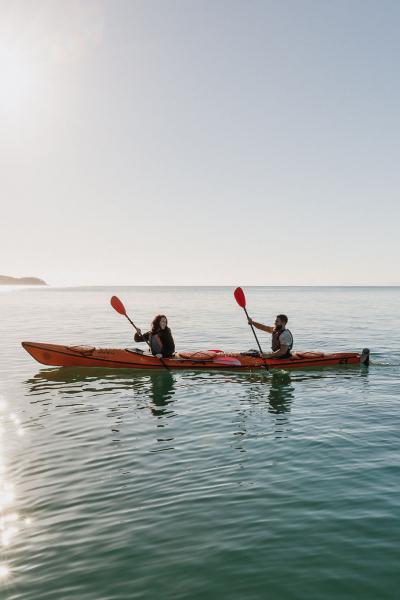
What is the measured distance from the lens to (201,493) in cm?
651

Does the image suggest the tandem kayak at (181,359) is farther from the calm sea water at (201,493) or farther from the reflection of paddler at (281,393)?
the calm sea water at (201,493)

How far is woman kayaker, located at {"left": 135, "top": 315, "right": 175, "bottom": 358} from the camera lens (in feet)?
50.3

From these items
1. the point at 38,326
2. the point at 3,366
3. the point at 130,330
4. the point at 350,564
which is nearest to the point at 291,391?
the point at 350,564

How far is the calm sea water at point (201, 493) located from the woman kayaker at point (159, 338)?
2.42 m

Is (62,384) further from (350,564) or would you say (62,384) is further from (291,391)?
(350,564)

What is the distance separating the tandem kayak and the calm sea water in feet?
7.32

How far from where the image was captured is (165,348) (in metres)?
15.9

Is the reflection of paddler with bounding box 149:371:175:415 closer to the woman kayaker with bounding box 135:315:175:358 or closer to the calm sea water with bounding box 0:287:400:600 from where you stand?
the calm sea water with bounding box 0:287:400:600

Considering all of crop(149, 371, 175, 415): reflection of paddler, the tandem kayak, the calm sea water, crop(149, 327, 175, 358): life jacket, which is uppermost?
crop(149, 327, 175, 358): life jacket

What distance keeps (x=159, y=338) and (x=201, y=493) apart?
932 cm

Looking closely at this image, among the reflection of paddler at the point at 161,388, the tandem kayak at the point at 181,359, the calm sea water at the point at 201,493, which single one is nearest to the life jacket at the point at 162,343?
the tandem kayak at the point at 181,359

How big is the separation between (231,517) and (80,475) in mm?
2541

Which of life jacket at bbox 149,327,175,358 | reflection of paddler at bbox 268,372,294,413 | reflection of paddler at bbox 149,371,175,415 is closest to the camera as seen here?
reflection of paddler at bbox 268,372,294,413

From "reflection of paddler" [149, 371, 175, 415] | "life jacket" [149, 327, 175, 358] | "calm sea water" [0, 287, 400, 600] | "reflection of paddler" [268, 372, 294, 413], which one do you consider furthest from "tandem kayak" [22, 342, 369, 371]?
"calm sea water" [0, 287, 400, 600]
